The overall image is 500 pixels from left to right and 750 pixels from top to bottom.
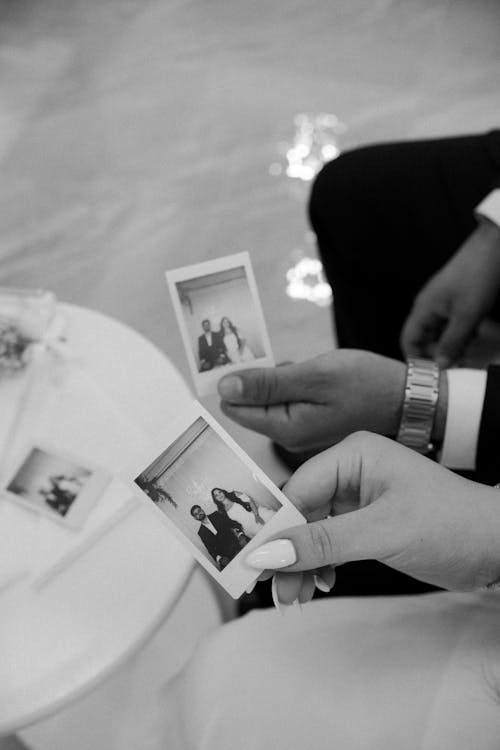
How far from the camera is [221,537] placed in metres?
0.83

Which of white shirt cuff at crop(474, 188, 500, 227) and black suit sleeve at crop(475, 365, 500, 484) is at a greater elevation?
white shirt cuff at crop(474, 188, 500, 227)

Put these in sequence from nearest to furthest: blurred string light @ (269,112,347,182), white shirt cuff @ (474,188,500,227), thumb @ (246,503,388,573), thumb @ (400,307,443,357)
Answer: thumb @ (246,503,388,573) → white shirt cuff @ (474,188,500,227) → thumb @ (400,307,443,357) → blurred string light @ (269,112,347,182)

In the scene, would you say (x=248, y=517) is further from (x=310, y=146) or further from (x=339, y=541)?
(x=310, y=146)

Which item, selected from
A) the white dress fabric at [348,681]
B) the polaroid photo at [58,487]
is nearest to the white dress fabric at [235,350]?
the polaroid photo at [58,487]

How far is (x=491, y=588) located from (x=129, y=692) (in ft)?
2.72

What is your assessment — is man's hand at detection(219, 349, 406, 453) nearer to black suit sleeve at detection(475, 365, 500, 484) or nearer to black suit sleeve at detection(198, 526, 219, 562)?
black suit sleeve at detection(475, 365, 500, 484)

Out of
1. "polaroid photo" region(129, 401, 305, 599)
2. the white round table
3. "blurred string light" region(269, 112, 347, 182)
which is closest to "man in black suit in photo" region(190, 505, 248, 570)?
"polaroid photo" region(129, 401, 305, 599)

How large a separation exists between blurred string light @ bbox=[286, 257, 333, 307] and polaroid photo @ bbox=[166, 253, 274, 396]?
3.09 ft

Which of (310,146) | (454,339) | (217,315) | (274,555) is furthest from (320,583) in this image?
(310,146)

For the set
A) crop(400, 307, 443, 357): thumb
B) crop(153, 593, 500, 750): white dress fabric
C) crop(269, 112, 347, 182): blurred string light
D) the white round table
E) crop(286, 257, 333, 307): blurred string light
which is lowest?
crop(153, 593, 500, 750): white dress fabric

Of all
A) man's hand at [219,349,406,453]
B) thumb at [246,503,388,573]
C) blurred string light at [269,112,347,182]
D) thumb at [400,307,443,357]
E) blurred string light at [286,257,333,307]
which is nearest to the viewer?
thumb at [246,503,388,573]

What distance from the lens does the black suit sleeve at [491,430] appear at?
3.52 ft

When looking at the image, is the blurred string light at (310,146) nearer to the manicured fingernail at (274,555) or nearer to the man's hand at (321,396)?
the man's hand at (321,396)

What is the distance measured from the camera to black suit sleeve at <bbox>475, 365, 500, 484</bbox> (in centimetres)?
107
